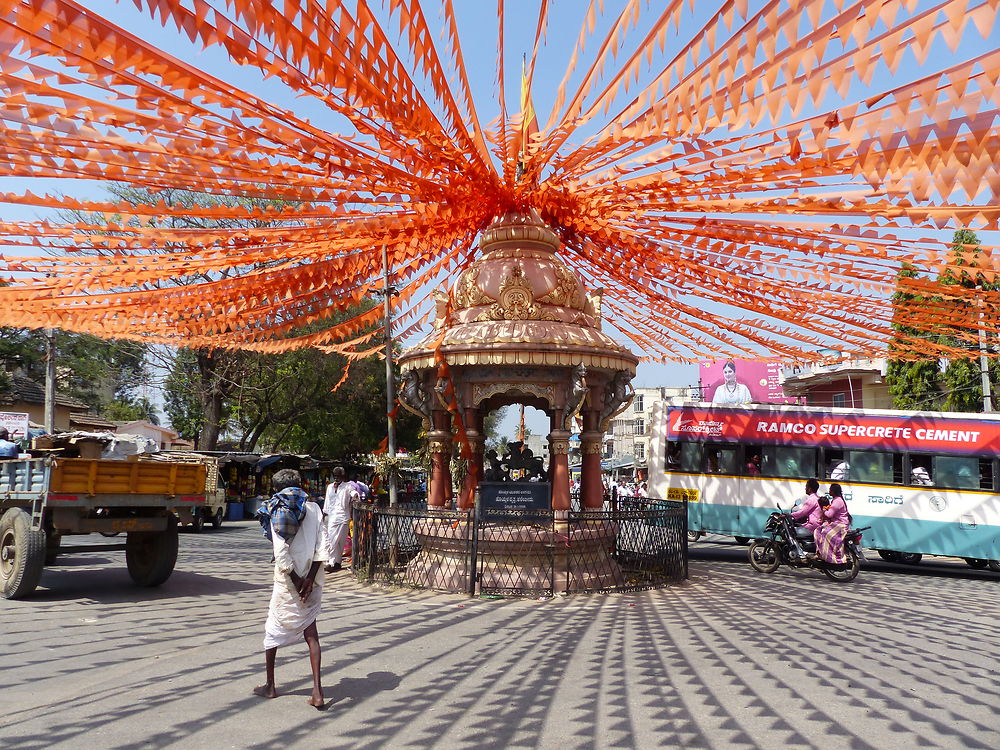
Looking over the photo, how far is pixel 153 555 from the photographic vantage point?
987 cm

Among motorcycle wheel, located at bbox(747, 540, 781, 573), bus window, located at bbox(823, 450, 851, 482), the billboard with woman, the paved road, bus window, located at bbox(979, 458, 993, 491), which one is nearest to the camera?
the paved road

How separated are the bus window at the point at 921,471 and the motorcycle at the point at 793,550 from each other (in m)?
2.41

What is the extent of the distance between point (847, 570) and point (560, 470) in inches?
246

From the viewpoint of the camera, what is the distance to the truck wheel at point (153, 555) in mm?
9805

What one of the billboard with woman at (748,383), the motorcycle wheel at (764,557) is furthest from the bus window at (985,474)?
the billboard with woman at (748,383)

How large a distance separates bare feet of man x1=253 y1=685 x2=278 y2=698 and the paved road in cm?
9

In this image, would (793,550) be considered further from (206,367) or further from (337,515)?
(206,367)

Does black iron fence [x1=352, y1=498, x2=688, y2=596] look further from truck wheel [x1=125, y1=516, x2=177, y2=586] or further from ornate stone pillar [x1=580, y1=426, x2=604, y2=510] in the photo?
truck wheel [x1=125, y1=516, x2=177, y2=586]

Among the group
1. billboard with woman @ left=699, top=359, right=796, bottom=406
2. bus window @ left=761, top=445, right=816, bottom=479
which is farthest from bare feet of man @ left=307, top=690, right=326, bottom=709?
billboard with woman @ left=699, top=359, right=796, bottom=406

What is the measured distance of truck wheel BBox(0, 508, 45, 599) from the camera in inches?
335

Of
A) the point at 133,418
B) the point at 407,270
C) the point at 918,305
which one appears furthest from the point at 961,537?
the point at 133,418

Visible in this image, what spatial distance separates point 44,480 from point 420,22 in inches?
294

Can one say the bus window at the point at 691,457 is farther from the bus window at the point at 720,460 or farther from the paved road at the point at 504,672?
the paved road at the point at 504,672

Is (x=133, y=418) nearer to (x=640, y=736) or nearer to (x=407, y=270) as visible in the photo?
(x=407, y=270)
